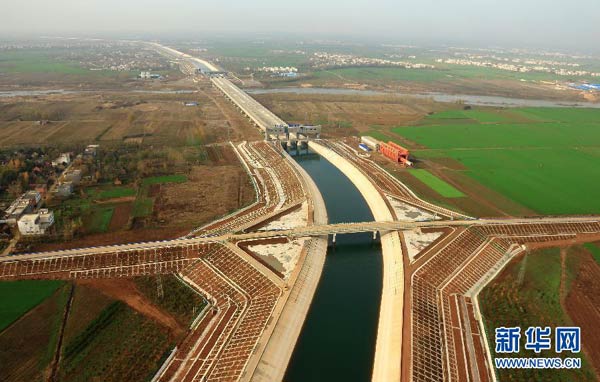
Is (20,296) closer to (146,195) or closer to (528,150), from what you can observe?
(146,195)

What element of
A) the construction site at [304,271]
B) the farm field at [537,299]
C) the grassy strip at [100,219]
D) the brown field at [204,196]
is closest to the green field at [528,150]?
the construction site at [304,271]

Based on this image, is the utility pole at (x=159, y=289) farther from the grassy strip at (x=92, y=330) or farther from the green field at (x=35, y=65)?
the green field at (x=35, y=65)

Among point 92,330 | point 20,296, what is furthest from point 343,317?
point 20,296

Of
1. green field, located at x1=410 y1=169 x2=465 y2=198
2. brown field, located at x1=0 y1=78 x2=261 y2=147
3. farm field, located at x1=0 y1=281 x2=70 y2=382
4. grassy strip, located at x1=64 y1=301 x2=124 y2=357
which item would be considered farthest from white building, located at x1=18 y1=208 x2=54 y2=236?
green field, located at x1=410 y1=169 x2=465 y2=198

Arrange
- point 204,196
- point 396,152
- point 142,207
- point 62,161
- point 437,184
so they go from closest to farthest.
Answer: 1. point 142,207
2. point 204,196
3. point 437,184
4. point 62,161
5. point 396,152

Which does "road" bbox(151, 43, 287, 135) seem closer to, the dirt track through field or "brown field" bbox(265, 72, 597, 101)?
"brown field" bbox(265, 72, 597, 101)
